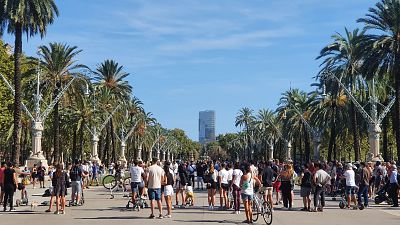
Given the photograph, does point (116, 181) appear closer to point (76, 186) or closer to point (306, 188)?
point (76, 186)

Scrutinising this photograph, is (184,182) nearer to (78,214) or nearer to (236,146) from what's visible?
(78,214)

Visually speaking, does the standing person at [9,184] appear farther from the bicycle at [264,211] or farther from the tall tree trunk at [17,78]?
the tall tree trunk at [17,78]

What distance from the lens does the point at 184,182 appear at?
2186 centimetres

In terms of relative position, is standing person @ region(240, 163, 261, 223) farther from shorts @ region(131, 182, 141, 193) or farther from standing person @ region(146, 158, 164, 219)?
shorts @ region(131, 182, 141, 193)

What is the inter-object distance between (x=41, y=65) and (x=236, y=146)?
476 feet

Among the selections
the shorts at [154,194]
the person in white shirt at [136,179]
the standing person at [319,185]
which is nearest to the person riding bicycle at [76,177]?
the person in white shirt at [136,179]

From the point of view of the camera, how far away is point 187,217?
17.5m

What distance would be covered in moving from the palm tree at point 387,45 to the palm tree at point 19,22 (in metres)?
21.7

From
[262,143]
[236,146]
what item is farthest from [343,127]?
[236,146]

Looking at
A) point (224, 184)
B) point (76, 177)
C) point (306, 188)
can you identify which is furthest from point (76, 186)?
point (306, 188)

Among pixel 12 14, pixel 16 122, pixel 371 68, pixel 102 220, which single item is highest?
pixel 12 14

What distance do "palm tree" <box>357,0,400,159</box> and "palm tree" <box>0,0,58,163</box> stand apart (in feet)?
71.3

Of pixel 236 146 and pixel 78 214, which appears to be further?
pixel 236 146

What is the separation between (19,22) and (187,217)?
2308cm
